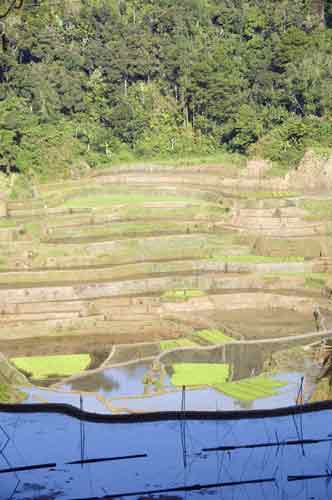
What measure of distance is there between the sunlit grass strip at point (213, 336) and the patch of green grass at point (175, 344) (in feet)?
1.47

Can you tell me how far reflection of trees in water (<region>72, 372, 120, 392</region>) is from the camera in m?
20.3

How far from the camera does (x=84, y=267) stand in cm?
3006

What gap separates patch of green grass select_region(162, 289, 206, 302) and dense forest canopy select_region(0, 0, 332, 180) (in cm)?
1768

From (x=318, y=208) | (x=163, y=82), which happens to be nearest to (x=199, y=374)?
(x=318, y=208)

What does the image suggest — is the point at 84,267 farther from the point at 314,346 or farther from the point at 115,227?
the point at 314,346

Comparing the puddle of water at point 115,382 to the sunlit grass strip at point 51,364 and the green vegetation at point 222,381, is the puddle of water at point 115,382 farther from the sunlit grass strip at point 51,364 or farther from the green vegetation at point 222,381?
the sunlit grass strip at point 51,364

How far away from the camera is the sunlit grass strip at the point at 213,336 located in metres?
23.9

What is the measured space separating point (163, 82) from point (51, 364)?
31899mm

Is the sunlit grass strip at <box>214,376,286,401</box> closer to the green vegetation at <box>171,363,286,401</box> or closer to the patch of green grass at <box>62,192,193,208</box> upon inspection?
the green vegetation at <box>171,363,286,401</box>

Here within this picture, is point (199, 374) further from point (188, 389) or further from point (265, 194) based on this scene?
point (265, 194)

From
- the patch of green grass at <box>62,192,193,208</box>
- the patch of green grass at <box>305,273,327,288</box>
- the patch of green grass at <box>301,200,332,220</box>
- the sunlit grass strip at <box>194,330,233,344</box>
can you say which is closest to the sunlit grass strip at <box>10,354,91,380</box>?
the sunlit grass strip at <box>194,330,233,344</box>

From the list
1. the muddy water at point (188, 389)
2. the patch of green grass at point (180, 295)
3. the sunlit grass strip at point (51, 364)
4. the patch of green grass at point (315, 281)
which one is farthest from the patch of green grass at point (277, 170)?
the sunlit grass strip at point (51, 364)

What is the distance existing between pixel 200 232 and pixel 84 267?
5434mm

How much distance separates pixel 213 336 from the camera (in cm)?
2441
